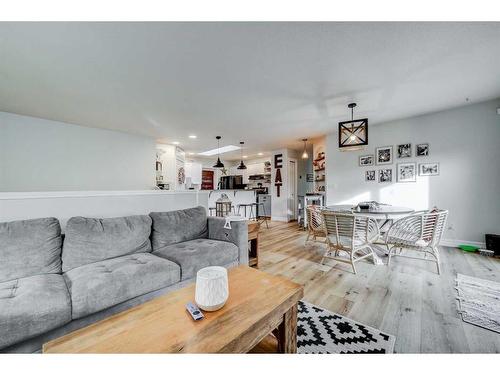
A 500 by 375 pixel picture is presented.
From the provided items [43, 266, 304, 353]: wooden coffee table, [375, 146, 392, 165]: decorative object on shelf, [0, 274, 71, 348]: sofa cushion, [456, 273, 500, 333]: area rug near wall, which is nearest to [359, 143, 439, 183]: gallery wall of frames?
[375, 146, 392, 165]: decorative object on shelf

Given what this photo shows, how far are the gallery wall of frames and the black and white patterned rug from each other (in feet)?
11.9

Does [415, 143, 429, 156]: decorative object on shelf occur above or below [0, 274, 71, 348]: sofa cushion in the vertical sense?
above

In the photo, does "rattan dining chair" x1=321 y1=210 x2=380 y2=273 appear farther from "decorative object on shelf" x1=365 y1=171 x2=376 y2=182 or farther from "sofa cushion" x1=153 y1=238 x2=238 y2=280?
"decorative object on shelf" x1=365 y1=171 x2=376 y2=182

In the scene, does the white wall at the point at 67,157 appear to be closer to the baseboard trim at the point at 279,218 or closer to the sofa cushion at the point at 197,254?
the sofa cushion at the point at 197,254

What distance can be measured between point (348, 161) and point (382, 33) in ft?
11.1

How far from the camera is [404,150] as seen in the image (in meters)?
4.04

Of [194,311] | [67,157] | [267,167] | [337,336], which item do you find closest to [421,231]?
[337,336]

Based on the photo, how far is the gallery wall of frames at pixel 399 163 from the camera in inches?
151

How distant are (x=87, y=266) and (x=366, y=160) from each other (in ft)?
16.8

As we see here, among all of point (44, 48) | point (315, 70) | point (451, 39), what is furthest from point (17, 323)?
point (451, 39)

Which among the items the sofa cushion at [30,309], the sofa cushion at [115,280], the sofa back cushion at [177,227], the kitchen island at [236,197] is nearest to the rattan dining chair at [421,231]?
the sofa back cushion at [177,227]

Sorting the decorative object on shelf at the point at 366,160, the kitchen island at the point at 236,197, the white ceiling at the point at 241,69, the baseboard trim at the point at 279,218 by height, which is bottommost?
the baseboard trim at the point at 279,218

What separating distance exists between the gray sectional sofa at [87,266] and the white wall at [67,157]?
3241 millimetres

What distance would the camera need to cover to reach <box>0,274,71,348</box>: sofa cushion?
3.25 ft
